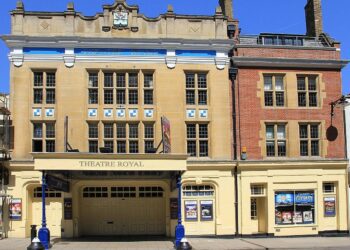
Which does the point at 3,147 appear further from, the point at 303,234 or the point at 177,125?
the point at 303,234

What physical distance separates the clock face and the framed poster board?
10.9 m

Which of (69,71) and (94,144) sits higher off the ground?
(69,71)

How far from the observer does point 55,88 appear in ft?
95.2

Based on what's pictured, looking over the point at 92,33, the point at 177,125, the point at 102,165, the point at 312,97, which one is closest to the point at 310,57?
the point at 312,97

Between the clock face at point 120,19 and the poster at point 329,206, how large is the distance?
15136mm

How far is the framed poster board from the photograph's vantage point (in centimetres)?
2803

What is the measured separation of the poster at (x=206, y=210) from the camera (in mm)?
29375

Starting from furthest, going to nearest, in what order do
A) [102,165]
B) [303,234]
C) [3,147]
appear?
[303,234], [3,147], [102,165]

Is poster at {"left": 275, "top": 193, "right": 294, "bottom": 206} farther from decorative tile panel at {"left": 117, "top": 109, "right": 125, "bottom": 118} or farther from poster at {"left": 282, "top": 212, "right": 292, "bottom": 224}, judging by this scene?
decorative tile panel at {"left": 117, "top": 109, "right": 125, "bottom": 118}

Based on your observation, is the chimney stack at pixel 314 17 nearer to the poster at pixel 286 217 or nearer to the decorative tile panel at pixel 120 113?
the poster at pixel 286 217

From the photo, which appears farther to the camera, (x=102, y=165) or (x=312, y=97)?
(x=312, y=97)

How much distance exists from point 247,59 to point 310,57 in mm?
3974

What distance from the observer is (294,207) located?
30.1 metres

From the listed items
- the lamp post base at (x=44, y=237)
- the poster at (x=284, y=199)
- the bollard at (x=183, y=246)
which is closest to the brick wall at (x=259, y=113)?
the poster at (x=284, y=199)
